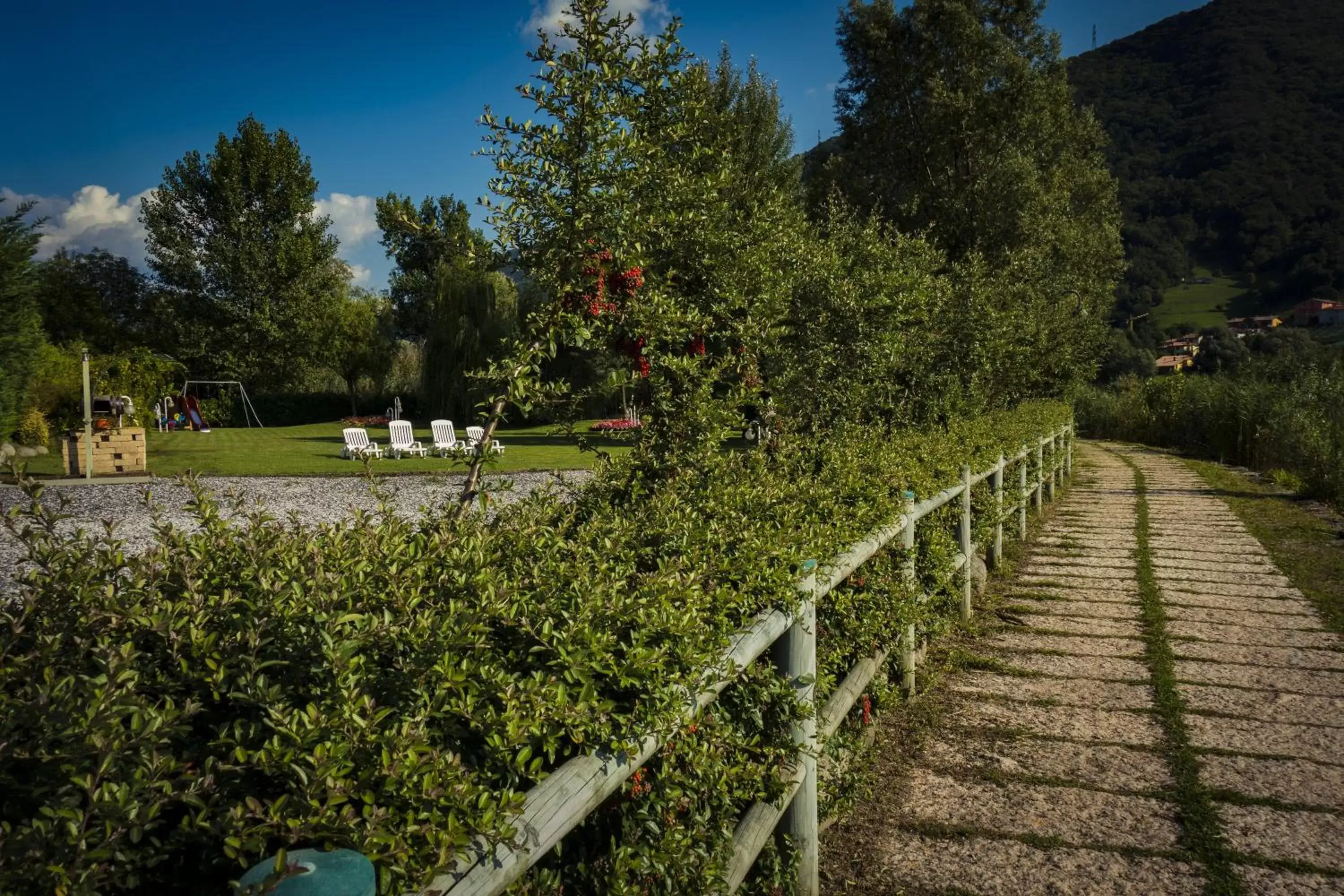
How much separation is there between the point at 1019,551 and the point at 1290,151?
278 ft

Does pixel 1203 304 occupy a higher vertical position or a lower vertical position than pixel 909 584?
higher

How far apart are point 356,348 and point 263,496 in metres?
40.9

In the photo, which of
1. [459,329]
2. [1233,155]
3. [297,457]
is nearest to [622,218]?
[297,457]

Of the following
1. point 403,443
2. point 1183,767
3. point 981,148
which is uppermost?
point 981,148

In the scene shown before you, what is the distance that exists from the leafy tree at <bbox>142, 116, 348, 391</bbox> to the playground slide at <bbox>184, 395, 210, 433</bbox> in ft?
33.0

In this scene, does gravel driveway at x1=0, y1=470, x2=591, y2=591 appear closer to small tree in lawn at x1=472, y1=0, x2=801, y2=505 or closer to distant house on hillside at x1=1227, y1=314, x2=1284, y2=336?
small tree in lawn at x1=472, y1=0, x2=801, y2=505

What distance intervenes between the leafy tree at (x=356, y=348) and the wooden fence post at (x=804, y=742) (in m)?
48.5

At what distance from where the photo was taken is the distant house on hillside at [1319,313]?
169 feet

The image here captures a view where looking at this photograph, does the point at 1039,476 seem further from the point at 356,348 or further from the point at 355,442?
the point at 356,348

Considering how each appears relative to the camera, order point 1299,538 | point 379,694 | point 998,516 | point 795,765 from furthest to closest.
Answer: point 1299,538
point 998,516
point 795,765
point 379,694

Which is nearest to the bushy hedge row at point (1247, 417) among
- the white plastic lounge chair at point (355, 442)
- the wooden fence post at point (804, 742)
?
the wooden fence post at point (804, 742)

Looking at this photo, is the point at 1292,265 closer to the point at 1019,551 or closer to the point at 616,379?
the point at 1019,551

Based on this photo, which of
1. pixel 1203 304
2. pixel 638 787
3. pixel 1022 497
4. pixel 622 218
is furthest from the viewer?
pixel 1203 304

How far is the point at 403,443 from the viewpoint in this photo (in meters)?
22.1
